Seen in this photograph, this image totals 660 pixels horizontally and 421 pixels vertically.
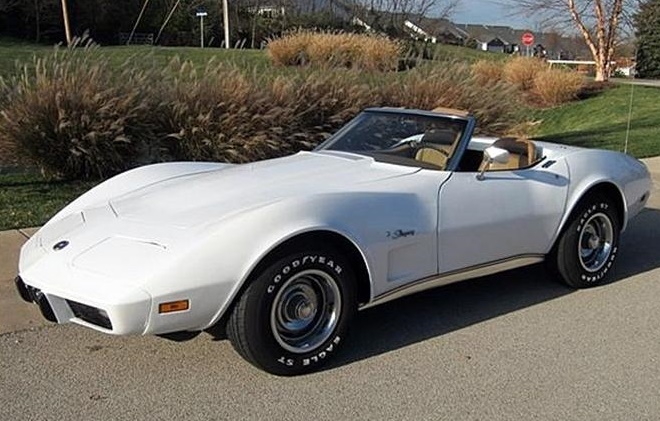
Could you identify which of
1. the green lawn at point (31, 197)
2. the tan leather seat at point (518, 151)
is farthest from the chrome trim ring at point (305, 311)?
the green lawn at point (31, 197)

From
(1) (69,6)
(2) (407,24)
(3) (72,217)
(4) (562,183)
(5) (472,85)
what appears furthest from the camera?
(2) (407,24)

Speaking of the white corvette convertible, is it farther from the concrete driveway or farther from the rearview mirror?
the concrete driveway

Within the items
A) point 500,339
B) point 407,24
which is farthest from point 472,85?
point 407,24

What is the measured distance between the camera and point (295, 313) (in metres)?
3.87

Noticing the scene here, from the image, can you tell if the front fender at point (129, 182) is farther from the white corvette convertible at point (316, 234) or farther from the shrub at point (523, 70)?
the shrub at point (523, 70)

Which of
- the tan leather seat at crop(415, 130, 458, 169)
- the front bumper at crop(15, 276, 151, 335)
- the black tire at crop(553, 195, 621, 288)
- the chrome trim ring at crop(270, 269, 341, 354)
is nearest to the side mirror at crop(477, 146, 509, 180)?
the tan leather seat at crop(415, 130, 458, 169)

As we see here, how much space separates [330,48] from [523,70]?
889cm

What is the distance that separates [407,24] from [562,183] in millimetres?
44293

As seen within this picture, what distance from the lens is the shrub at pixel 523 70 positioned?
82.9 feet

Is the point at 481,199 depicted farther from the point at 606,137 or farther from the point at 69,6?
the point at 69,6

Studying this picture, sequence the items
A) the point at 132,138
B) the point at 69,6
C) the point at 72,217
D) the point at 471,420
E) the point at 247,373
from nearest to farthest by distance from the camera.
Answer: the point at 471,420, the point at 247,373, the point at 72,217, the point at 132,138, the point at 69,6

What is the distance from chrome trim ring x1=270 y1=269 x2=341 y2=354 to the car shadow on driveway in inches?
8.4

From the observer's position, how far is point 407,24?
4766cm

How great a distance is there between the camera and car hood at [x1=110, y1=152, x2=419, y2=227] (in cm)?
387
